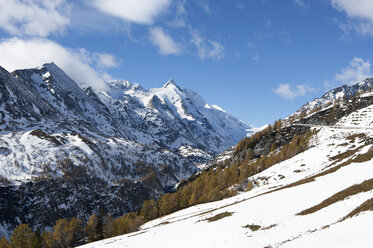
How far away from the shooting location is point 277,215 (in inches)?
1296

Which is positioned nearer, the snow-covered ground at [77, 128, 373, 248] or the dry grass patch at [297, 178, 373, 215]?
the snow-covered ground at [77, 128, 373, 248]

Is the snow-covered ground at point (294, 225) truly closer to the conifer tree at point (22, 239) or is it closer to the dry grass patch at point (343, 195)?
the dry grass patch at point (343, 195)

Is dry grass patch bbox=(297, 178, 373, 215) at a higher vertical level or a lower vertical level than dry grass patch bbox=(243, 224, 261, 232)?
higher

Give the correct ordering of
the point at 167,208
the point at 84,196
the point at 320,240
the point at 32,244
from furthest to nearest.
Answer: the point at 84,196 < the point at 167,208 < the point at 32,244 < the point at 320,240

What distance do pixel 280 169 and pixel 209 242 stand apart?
230 ft

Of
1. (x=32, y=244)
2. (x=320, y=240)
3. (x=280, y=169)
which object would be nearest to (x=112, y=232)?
(x=32, y=244)

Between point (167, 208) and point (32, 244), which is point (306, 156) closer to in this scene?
point (167, 208)

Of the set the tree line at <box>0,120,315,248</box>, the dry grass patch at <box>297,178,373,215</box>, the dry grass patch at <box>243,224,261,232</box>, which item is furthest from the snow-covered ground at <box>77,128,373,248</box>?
the tree line at <box>0,120,315,248</box>

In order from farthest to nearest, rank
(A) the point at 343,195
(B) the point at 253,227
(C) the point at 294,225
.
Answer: (B) the point at 253,227
(A) the point at 343,195
(C) the point at 294,225

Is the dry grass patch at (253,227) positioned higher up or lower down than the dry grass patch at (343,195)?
lower down

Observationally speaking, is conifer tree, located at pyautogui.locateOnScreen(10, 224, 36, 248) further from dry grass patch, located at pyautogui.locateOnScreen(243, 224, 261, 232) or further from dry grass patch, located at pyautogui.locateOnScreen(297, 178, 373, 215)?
dry grass patch, located at pyautogui.locateOnScreen(297, 178, 373, 215)

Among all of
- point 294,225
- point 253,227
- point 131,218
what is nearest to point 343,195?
point 294,225

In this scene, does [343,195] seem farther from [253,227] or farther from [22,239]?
[22,239]

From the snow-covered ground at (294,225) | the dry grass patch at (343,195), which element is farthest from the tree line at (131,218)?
the dry grass patch at (343,195)
